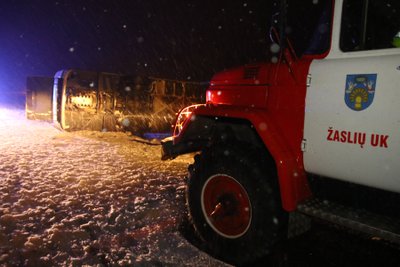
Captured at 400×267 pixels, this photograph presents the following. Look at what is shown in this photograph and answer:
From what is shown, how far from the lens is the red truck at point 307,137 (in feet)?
7.99

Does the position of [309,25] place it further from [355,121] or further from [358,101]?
[355,121]

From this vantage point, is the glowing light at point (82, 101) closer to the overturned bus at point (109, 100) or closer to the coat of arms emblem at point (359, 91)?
the overturned bus at point (109, 100)

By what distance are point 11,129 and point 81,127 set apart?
2.68 m

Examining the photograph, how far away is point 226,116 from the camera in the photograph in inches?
129

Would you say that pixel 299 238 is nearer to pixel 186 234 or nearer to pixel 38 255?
pixel 186 234

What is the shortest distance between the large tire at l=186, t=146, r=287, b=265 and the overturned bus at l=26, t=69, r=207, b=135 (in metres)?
7.71

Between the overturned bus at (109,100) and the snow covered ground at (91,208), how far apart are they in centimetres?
227

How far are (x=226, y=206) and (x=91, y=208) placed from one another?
7.18 ft

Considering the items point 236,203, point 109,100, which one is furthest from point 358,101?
point 109,100

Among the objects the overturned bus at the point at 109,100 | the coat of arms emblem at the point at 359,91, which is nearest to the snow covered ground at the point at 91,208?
the coat of arms emblem at the point at 359,91

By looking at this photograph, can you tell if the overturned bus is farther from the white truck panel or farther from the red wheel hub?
the white truck panel

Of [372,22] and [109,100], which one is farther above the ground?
[372,22]

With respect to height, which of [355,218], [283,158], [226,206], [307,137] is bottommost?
[226,206]

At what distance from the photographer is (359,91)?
8.22ft
